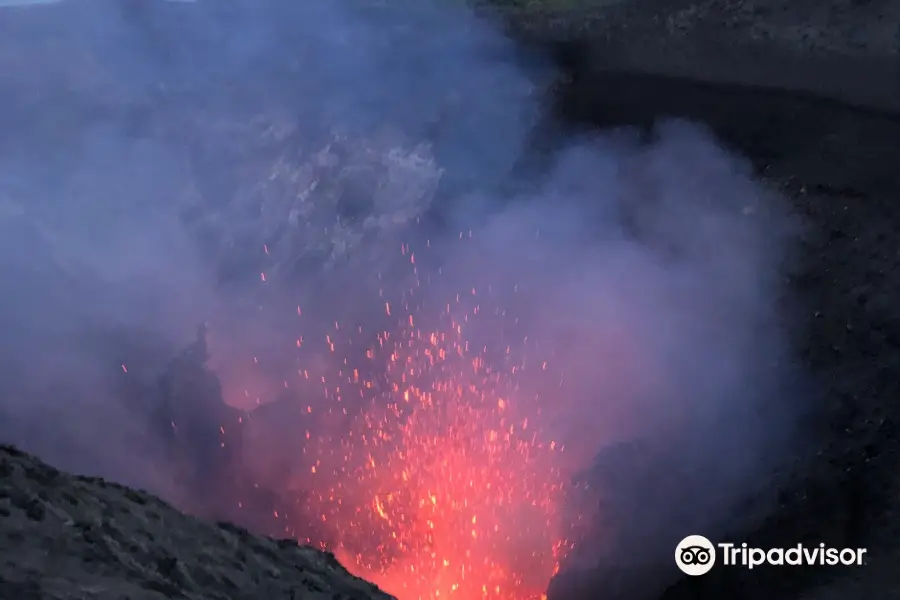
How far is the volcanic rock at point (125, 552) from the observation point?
8.47 feet

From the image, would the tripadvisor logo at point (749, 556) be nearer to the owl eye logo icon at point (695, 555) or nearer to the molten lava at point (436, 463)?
the owl eye logo icon at point (695, 555)

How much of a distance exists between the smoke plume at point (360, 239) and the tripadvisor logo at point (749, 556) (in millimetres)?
180

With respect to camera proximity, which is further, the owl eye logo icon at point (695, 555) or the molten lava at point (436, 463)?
the molten lava at point (436, 463)

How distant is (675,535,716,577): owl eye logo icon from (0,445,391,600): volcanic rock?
2.77 m

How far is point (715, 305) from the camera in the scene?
7.01 metres

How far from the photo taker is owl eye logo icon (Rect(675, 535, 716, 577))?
5.58 m

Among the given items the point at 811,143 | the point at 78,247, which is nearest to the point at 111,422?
the point at 78,247

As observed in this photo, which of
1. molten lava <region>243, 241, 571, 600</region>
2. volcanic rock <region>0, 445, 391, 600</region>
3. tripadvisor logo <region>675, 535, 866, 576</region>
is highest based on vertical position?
molten lava <region>243, 241, 571, 600</region>

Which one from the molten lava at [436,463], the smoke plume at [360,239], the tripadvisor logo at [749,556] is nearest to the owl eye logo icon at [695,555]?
the tripadvisor logo at [749,556]

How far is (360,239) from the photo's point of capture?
8.71 m

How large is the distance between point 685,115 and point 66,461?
23.8 ft

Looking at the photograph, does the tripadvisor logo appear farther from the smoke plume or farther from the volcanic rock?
the volcanic rock

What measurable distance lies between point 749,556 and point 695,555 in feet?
1.43

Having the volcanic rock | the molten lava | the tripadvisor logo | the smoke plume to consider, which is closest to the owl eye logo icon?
the tripadvisor logo
